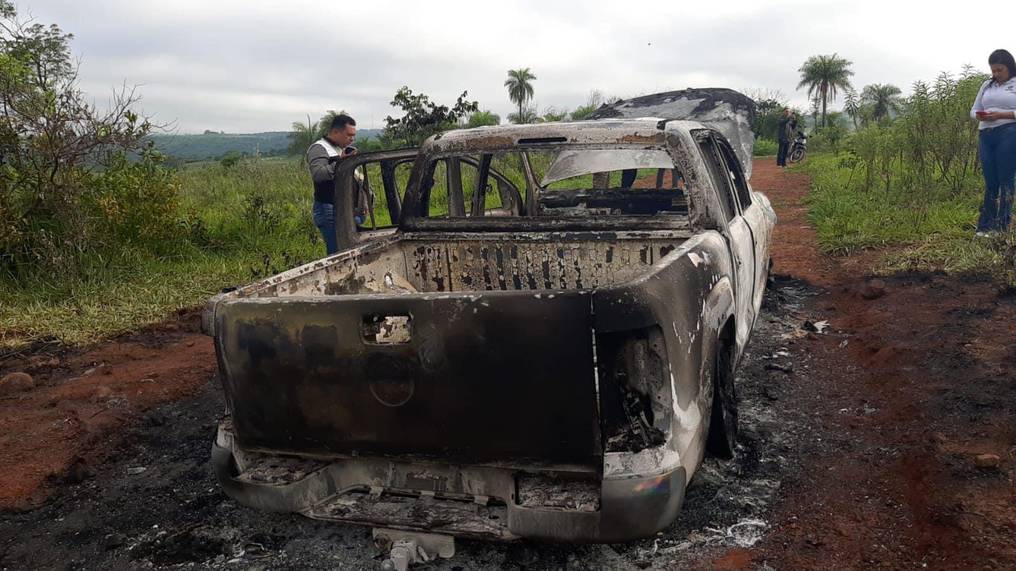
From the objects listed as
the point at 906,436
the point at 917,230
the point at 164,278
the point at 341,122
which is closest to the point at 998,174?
the point at 917,230

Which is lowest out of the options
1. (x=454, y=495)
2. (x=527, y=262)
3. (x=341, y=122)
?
(x=454, y=495)

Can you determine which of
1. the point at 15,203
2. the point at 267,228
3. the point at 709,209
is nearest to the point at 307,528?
the point at 709,209

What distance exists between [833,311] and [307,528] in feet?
15.4

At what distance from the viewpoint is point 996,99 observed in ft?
21.5

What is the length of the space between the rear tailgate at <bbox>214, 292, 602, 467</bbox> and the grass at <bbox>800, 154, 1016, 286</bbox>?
4829 mm

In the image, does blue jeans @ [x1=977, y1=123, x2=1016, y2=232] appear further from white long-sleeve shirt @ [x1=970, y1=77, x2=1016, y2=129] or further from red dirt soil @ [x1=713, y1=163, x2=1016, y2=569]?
red dirt soil @ [x1=713, y1=163, x2=1016, y2=569]

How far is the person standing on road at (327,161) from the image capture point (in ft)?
20.6

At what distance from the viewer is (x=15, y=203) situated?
22.8 feet

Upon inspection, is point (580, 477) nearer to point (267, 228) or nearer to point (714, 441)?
point (714, 441)

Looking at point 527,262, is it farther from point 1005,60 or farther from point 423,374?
point 1005,60

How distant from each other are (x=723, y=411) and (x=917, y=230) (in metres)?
6.01

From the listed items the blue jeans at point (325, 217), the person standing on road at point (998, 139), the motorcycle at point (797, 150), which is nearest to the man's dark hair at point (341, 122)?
the blue jeans at point (325, 217)

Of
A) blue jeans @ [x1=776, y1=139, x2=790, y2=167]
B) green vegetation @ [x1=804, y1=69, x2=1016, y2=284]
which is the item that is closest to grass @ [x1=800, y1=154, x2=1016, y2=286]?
green vegetation @ [x1=804, y1=69, x2=1016, y2=284]

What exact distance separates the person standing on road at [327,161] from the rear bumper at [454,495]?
12.8 ft
